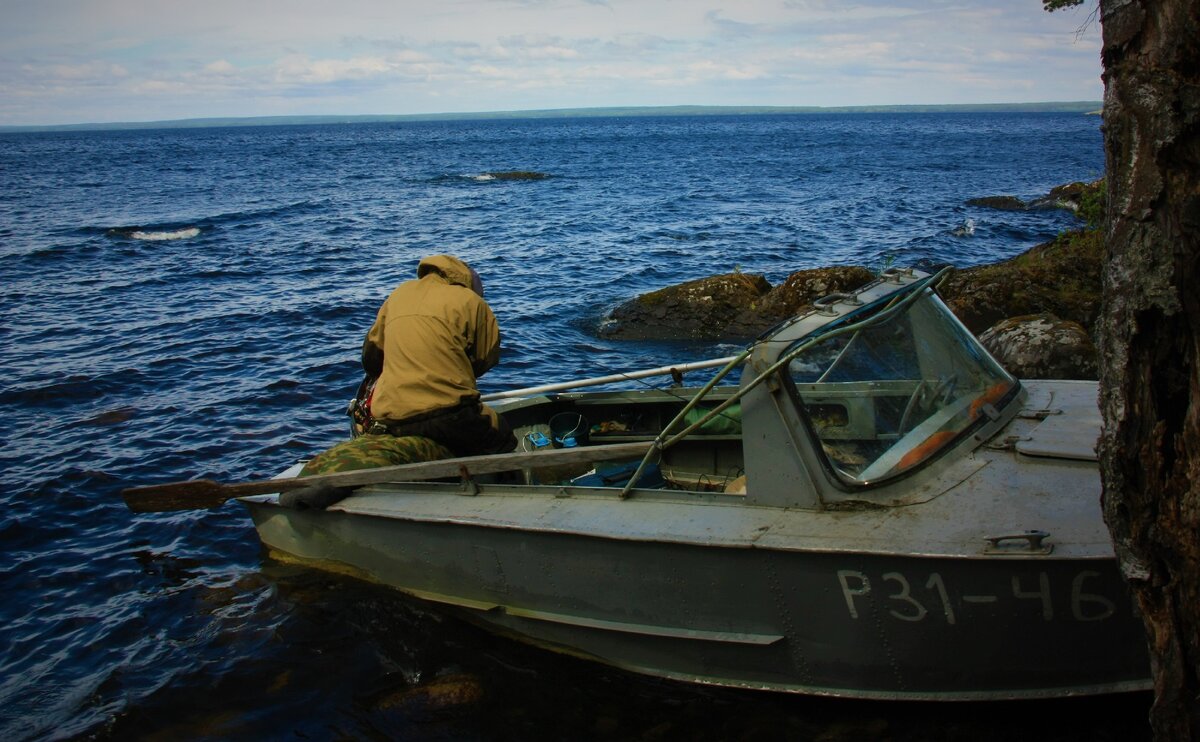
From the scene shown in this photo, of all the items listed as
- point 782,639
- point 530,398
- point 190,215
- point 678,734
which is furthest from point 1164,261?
point 190,215

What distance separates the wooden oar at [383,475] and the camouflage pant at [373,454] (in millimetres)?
146

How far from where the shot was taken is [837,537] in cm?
517

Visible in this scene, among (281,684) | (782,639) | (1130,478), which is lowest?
(281,684)

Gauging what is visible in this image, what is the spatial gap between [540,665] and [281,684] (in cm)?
182

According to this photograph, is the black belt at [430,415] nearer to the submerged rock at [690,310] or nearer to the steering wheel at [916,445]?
the steering wheel at [916,445]

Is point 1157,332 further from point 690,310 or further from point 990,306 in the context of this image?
point 690,310

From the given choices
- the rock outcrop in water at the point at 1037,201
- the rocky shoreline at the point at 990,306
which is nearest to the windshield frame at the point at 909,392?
the rocky shoreline at the point at 990,306

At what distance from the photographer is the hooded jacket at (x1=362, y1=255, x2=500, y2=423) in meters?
7.25

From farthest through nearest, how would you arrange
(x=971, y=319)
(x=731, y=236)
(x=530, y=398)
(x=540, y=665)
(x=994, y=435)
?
1. (x=731, y=236)
2. (x=971, y=319)
3. (x=530, y=398)
4. (x=540, y=665)
5. (x=994, y=435)

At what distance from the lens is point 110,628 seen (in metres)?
7.43

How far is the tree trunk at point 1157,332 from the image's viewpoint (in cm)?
313

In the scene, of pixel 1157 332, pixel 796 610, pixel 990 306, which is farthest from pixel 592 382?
pixel 990 306

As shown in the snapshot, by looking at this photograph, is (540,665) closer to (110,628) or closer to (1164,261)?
(110,628)

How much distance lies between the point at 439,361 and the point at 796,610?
3337 millimetres
